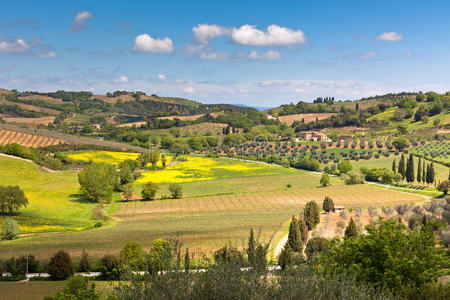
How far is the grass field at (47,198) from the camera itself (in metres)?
63.6

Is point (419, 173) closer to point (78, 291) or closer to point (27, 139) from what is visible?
point (78, 291)

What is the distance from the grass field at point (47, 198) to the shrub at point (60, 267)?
22682 millimetres

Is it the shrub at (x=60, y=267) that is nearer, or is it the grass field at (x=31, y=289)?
the grass field at (x=31, y=289)

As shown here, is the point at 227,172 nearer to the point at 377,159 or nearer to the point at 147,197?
the point at 147,197

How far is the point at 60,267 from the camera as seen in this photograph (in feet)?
127

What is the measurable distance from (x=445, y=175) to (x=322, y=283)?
11069cm

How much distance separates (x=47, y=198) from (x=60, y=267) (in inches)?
1859

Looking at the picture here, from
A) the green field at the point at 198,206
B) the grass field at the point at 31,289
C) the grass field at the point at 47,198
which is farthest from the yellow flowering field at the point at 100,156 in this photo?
the grass field at the point at 31,289

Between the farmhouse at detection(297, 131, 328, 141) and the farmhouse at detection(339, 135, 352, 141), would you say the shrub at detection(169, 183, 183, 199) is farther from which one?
the farmhouse at detection(339, 135, 352, 141)

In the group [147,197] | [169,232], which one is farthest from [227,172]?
[169,232]

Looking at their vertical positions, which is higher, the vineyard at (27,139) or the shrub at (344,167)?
the vineyard at (27,139)

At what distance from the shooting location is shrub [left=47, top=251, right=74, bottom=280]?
127ft

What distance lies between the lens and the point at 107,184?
8475 cm

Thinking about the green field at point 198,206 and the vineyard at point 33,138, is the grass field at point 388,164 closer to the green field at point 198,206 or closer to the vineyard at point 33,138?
the green field at point 198,206
